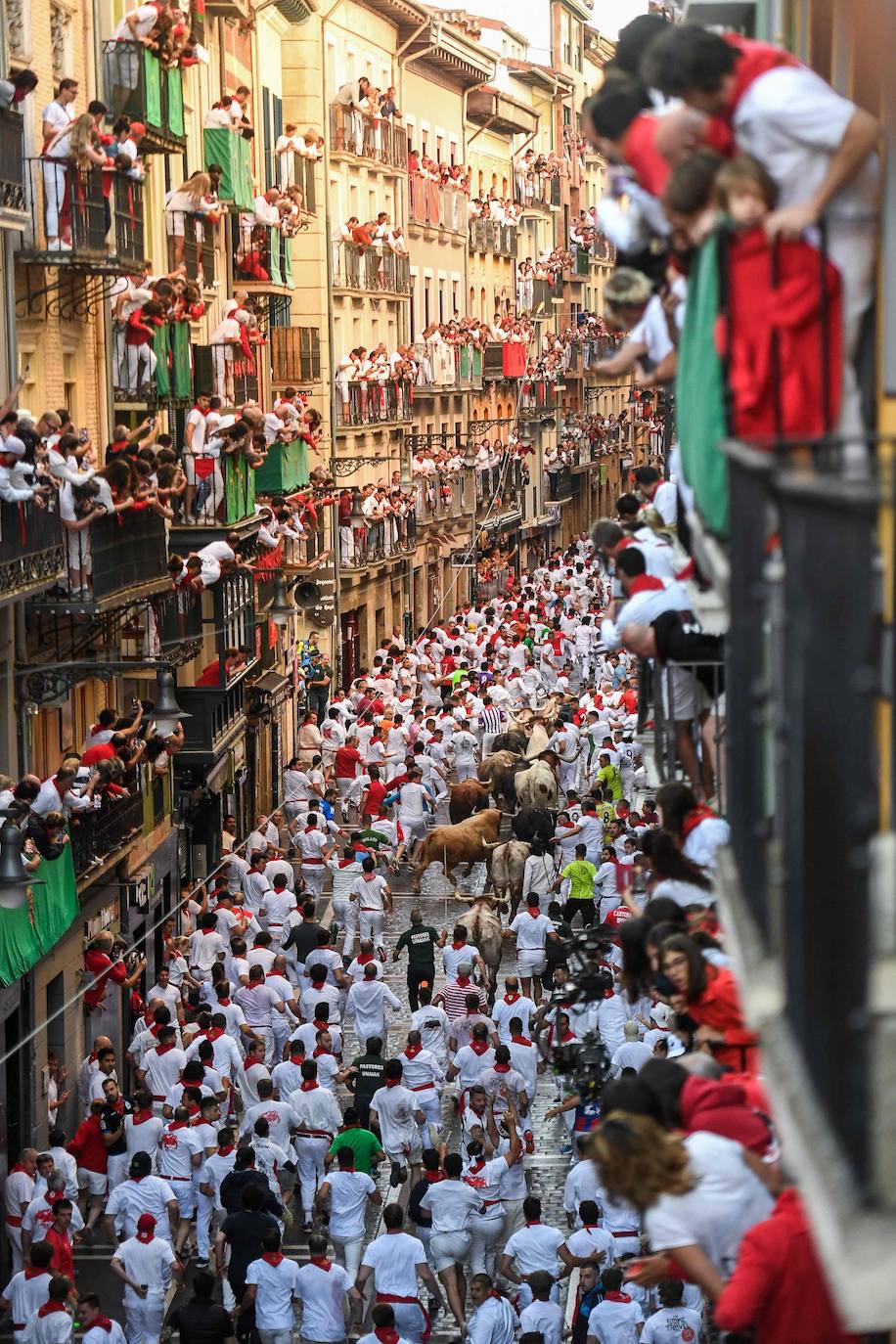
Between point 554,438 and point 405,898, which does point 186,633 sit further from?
point 554,438

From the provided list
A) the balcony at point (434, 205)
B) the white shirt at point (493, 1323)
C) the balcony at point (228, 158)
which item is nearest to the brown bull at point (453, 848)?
the balcony at point (228, 158)

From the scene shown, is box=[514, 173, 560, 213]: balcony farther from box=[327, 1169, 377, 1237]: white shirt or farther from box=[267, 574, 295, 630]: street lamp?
box=[327, 1169, 377, 1237]: white shirt

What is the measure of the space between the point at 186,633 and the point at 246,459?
3.73 metres

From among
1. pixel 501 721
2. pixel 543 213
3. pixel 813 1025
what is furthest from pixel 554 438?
pixel 813 1025

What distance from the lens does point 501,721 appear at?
124 ft

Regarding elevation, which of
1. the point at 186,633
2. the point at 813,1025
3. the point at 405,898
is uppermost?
the point at 813,1025

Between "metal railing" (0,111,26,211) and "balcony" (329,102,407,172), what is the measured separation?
28.3 metres

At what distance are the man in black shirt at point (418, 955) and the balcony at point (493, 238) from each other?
4906 cm

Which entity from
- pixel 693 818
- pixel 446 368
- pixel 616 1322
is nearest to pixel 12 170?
pixel 616 1322

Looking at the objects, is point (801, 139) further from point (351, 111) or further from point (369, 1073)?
point (351, 111)

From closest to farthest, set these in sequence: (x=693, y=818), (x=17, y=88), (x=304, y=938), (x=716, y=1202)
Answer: (x=716, y=1202), (x=693, y=818), (x=17, y=88), (x=304, y=938)

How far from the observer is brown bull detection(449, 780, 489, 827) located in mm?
33312

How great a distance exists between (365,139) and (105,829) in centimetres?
3190

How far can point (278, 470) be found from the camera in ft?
124
